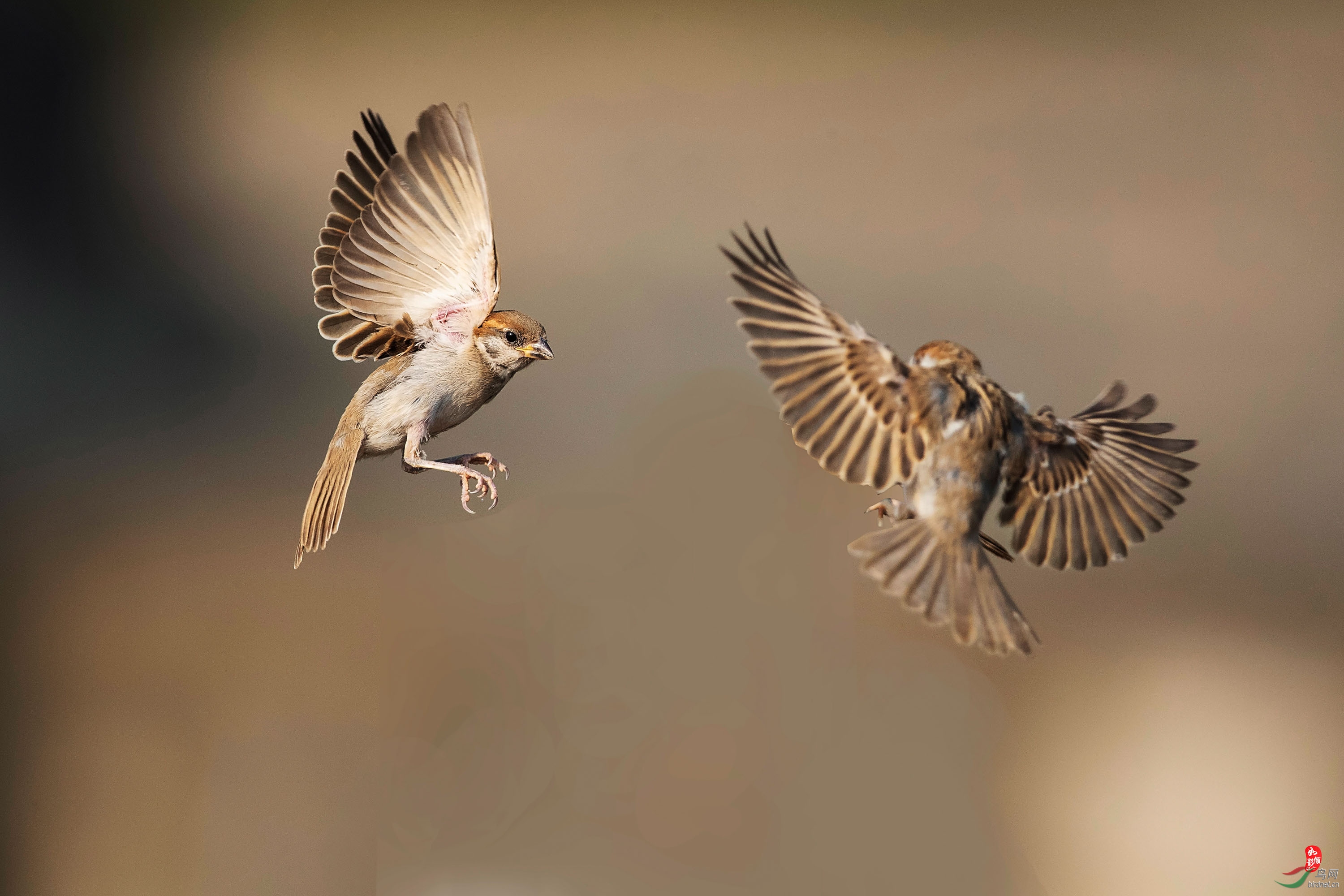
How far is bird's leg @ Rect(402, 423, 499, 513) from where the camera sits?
160 centimetres

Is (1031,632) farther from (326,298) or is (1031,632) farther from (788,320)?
(326,298)

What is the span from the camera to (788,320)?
1348mm

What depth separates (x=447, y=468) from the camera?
5.27 ft

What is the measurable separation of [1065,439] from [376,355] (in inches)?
48.8

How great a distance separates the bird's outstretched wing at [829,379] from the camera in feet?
4.25

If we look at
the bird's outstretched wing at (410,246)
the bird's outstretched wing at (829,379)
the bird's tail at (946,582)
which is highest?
the bird's outstretched wing at (410,246)

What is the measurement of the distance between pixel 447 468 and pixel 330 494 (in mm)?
236

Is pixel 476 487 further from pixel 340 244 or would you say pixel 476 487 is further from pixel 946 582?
pixel 946 582

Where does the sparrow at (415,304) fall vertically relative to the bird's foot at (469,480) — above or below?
above

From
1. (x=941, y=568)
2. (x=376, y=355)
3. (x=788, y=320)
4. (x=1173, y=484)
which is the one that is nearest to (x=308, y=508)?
(x=376, y=355)

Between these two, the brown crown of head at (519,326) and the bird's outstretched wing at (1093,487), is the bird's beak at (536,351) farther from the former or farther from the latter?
the bird's outstretched wing at (1093,487)
